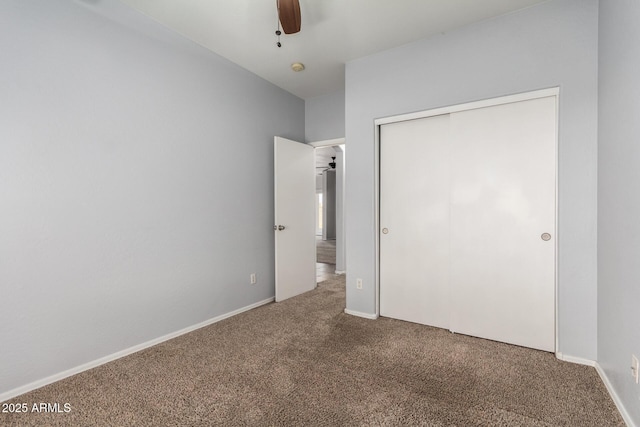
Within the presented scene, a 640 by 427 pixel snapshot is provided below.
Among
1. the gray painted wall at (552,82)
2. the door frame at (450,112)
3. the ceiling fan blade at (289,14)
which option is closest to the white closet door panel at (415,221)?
the door frame at (450,112)

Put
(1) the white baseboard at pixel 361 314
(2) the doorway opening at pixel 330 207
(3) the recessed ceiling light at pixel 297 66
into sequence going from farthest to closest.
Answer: (2) the doorway opening at pixel 330 207, (3) the recessed ceiling light at pixel 297 66, (1) the white baseboard at pixel 361 314

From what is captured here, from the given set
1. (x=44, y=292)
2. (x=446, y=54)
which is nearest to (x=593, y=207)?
(x=446, y=54)

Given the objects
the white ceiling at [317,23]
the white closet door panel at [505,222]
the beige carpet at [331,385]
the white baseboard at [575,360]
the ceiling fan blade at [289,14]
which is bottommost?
the beige carpet at [331,385]

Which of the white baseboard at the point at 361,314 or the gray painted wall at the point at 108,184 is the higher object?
the gray painted wall at the point at 108,184

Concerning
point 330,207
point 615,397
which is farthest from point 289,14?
point 330,207

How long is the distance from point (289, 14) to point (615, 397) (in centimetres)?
293

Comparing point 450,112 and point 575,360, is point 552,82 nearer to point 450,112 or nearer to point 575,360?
point 450,112

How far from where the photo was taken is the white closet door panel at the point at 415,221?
9.06 ft

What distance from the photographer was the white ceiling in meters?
2.27

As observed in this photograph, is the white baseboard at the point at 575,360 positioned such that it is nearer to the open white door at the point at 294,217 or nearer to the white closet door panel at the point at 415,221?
the white closet door panel at the point at 415,221

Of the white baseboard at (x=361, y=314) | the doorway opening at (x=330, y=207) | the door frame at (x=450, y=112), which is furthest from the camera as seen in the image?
the doorway opening at (x=330, y=207)

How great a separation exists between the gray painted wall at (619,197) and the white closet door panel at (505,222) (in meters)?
0.33

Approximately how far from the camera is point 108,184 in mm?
2213

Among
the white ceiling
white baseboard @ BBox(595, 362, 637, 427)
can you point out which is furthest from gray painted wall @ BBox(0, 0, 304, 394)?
white baseboard @ BBox(595, 362, 637, 427)
